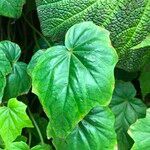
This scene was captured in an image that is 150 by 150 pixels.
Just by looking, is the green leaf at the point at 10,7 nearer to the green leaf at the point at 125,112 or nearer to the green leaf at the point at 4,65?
the green leaf at the point at 4,65

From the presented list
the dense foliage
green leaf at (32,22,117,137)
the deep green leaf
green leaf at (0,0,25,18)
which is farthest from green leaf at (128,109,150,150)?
green leaf at (0,0,25,18)

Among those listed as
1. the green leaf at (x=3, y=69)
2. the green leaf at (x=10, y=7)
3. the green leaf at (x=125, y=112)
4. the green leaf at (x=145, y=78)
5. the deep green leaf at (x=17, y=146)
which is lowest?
the deep green leaf at (x=17, y=146)

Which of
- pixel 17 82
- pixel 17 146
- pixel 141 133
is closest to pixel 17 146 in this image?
pixel 17 146

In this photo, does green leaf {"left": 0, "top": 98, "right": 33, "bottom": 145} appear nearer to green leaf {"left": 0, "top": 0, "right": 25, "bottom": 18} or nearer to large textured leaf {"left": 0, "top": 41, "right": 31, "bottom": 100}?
large textured leaf {"left": 0, "top": 41, "right": 31, "bottom": 100}

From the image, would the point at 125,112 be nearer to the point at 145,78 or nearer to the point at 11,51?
the point at 145,78

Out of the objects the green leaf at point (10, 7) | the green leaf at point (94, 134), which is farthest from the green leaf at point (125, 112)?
the green leaf at point (10, 7)

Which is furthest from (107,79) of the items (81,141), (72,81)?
(81,141)

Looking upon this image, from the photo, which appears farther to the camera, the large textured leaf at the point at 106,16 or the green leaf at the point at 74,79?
the large textured leaf at the point at 106,16

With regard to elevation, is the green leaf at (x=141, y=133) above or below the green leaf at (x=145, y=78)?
below

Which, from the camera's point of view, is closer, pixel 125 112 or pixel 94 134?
pixel 94 134
